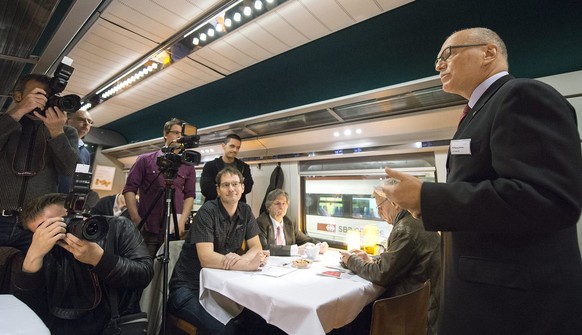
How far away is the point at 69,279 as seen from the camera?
1.65 metres

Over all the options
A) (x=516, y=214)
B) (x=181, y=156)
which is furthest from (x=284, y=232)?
(x=516, y=214)

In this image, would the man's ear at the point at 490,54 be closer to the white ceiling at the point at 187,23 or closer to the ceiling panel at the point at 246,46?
the white ceiling at the point at 187,23

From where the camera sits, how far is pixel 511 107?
0.90m

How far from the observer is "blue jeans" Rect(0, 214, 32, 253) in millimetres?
1728

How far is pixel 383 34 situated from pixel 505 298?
2.80 m

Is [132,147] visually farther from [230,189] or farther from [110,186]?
[230,189]

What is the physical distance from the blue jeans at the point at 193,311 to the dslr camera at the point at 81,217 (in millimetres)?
1105

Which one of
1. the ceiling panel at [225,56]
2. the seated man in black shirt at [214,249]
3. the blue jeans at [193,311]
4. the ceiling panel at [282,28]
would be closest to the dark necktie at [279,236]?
the seated man in black shirt at [214,249]

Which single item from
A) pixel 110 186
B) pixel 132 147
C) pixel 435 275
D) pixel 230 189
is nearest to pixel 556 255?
pixel 435 275

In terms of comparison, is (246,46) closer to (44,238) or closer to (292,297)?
(44,238)

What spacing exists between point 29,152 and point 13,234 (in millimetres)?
589

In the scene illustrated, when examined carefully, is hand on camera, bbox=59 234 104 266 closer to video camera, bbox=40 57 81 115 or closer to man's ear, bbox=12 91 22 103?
video camera, bbox=40 57 81 115

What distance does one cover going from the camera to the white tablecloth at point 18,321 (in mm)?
783

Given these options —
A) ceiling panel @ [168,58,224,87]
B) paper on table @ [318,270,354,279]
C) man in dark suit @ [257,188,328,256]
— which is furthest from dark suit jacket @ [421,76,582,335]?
ceiling panel @ [168,58,224,87]
